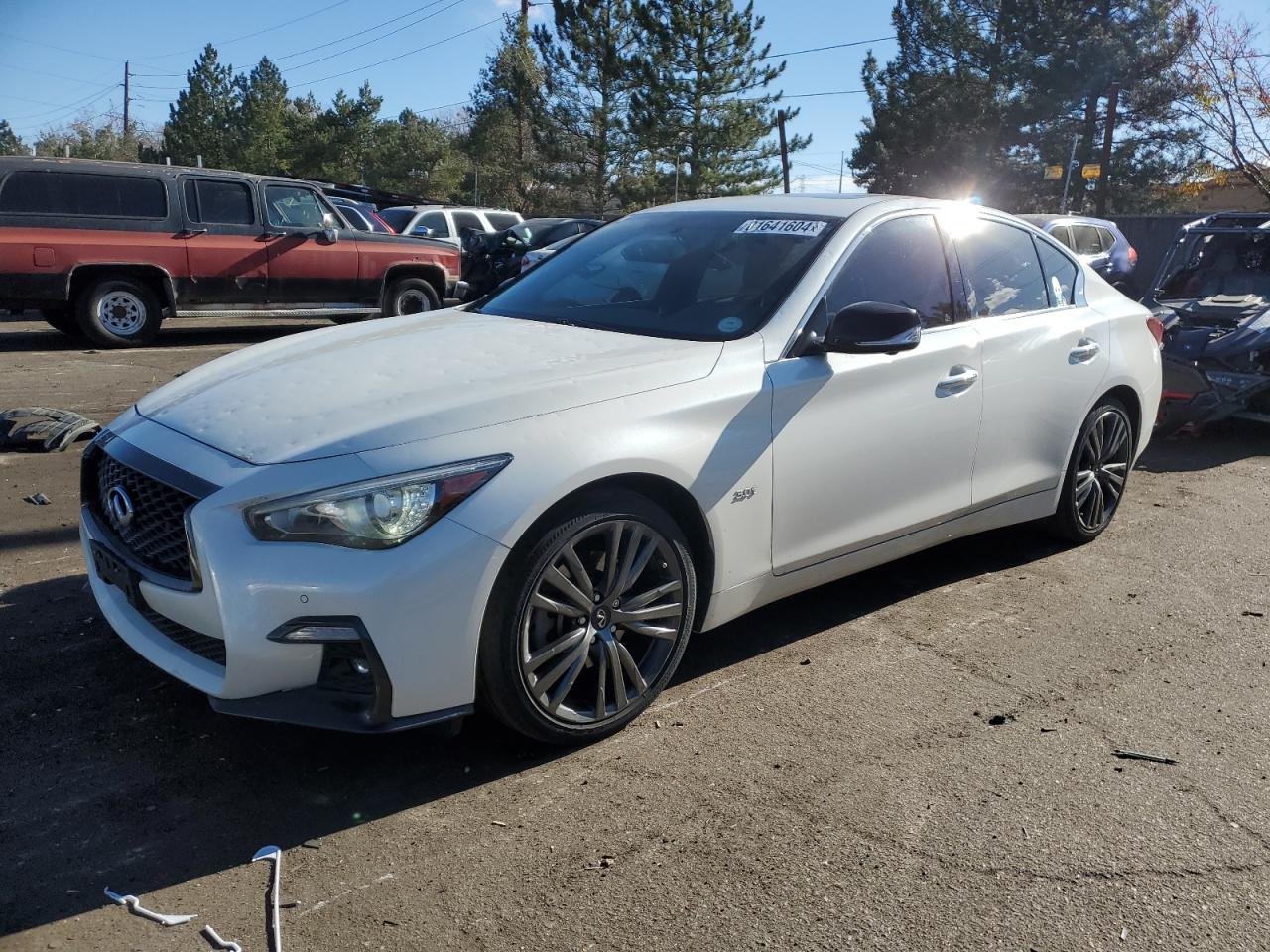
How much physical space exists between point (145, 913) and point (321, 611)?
0.78 metres

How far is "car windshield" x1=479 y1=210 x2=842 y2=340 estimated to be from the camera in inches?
155

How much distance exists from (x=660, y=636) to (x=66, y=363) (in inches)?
344

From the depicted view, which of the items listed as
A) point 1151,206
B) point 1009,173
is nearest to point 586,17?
point 1009,173

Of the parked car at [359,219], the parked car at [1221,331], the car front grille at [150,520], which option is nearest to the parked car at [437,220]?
the parked car at [359,219]

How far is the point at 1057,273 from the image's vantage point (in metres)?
5.15

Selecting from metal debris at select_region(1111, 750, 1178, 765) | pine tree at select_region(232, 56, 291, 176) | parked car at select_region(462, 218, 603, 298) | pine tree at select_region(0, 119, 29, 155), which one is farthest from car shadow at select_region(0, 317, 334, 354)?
pine tree at select_region(0, 119, 29, 155)

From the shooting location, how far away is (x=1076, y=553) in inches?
213

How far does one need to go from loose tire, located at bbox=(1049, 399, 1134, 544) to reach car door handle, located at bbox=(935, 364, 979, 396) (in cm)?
103

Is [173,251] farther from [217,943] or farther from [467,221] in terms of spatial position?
[217,943]

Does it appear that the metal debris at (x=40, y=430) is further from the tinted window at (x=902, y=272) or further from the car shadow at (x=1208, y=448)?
the car shadow at (x=1208, y=448)

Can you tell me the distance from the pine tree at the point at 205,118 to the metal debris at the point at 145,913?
51711 mm

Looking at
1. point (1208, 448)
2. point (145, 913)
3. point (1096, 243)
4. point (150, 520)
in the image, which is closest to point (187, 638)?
point (150, 520)

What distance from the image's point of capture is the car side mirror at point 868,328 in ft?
12.2

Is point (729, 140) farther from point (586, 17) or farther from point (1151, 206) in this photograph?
point (1151, 206)
